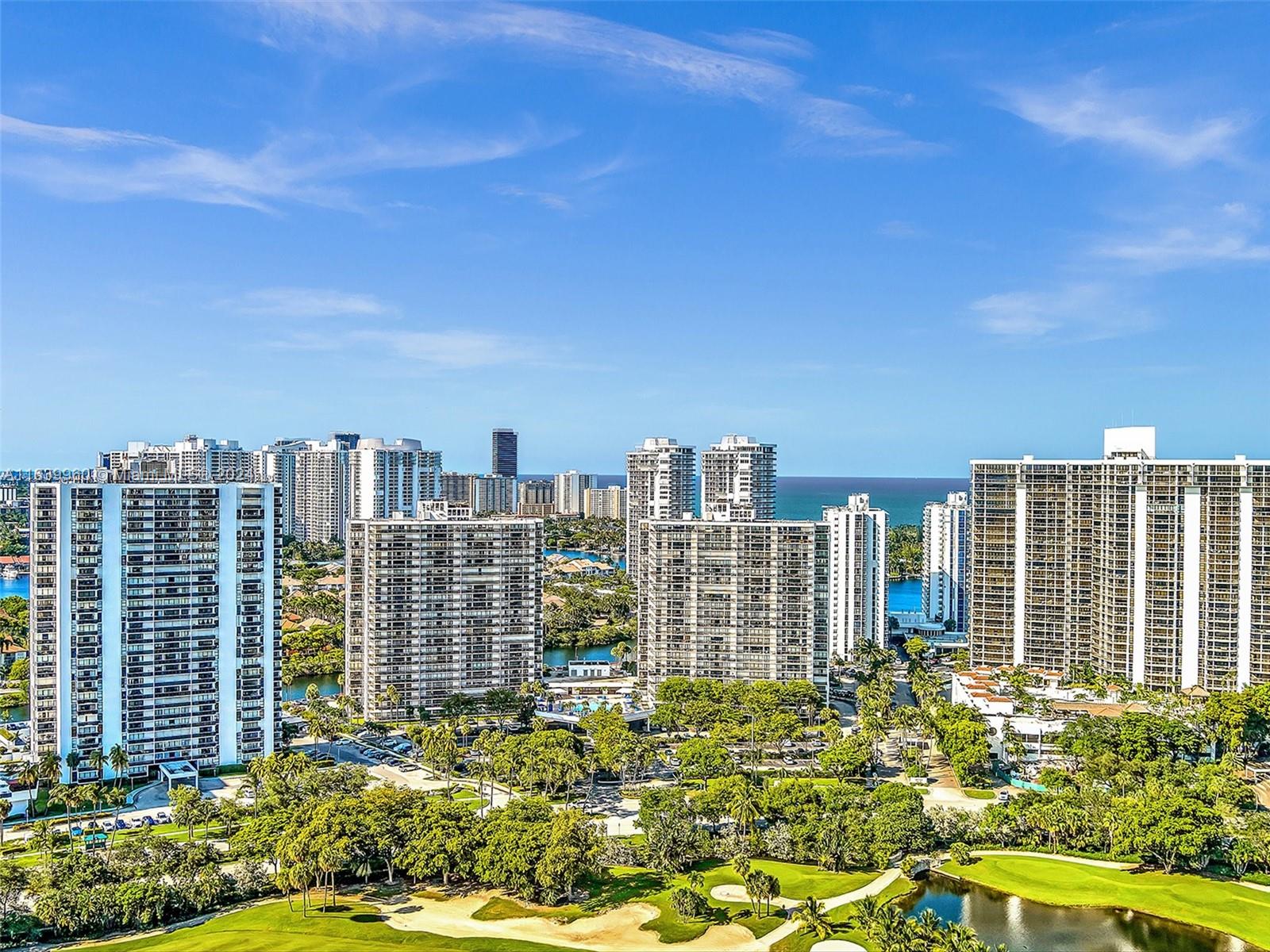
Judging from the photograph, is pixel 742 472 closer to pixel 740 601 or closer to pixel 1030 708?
pixel 740 601

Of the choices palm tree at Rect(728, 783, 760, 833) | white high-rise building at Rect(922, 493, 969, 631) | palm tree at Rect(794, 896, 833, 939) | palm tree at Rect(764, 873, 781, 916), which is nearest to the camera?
palm tree at Rect(794, 896, 833, 939)

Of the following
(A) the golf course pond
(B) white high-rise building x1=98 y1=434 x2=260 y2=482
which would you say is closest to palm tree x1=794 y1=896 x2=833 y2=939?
(A) the golf course pond

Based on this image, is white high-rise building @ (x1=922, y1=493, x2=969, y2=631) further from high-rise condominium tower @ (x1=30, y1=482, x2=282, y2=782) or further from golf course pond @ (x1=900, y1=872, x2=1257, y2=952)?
high-rise condominium tower @ (x1=30, y1=482, x2=282, y2=782)

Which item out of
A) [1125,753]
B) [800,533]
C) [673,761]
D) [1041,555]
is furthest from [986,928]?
[1041,555]

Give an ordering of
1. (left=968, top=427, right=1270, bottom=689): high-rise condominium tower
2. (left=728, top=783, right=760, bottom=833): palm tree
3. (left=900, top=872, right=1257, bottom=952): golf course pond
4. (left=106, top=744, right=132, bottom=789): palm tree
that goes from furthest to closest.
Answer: (left=968, top=427, right=1270, bottom=689): high-rise condominium tower → (left=106, top=744, right=132, bottom=789): palm tree → (left=728, top=783, right=760, bottom=833): palm tree → (left=900, top=872, right=1257, bottom=952): golf course pond

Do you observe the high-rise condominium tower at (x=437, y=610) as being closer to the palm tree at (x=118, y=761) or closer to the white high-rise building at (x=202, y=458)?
the palm tree at (x=118, y=761)

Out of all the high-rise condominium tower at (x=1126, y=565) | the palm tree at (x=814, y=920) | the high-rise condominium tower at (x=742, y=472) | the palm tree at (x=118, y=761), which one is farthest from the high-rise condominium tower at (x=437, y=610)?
the high-rise condominium tower at (x=742, y=472)

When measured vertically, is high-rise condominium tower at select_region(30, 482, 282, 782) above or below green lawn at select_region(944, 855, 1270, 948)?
above
